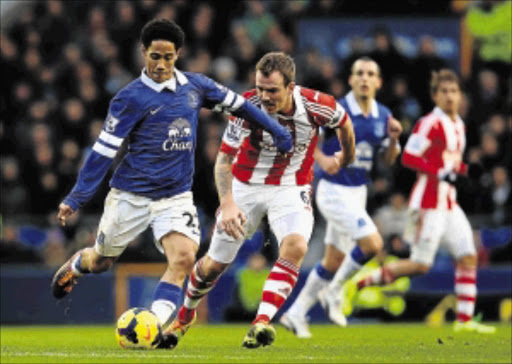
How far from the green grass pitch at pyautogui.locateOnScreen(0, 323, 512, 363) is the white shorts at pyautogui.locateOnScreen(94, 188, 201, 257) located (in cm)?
76

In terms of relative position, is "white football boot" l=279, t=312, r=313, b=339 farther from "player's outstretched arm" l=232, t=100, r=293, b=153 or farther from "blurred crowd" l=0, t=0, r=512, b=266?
"blurred crowd" l=0, t=0, r=512, b=266

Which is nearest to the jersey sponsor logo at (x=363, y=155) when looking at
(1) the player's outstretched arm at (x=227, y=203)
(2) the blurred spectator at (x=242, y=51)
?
(1) the player's outstretched arm at (x=227, y=203)

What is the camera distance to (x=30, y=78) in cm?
1773

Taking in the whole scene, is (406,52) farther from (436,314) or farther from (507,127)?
(436,314)

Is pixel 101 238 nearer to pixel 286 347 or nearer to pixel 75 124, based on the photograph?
pixel 286 347

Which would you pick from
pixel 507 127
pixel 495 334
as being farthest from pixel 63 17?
pixel 495 334

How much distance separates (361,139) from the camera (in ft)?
39.6

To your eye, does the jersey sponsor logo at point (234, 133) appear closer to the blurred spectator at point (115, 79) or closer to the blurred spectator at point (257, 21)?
the blurred spectator at point (115, 79)

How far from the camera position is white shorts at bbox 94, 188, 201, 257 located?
8.93 m

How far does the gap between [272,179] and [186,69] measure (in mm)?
8039

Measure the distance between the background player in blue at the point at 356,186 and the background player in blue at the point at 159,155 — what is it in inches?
117

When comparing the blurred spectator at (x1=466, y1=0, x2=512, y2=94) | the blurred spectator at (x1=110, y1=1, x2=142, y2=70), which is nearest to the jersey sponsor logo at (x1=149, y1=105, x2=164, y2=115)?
the blurred spectator at (x1=110, y1=1, x2=142, y2=70)

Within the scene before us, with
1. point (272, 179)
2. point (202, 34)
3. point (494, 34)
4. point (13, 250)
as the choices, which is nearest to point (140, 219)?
point (272, 179)

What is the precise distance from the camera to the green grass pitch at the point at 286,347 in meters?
8.05
